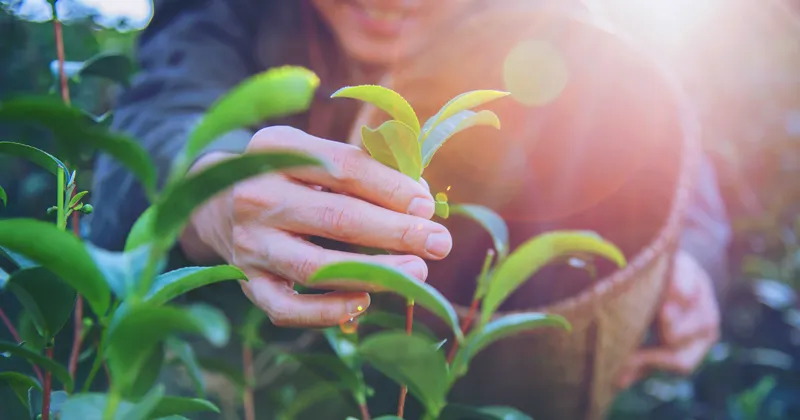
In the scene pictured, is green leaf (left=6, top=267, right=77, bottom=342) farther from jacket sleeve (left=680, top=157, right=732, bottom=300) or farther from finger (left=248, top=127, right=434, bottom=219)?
jacket sleeve (left=680, top=157, right=732, bottom=300)

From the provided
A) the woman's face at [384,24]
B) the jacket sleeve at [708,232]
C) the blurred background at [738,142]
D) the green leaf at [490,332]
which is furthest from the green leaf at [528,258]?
the jacket sleeve at [708,232]

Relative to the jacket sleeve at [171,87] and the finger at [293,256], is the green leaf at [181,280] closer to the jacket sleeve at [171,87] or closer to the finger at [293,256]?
the finger at [293,256]

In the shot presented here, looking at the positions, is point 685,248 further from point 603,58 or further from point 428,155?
point 428,155

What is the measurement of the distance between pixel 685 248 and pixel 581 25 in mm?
801

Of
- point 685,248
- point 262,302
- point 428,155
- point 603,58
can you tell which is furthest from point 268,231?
point 685,248

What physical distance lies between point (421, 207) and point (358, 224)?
0.05m

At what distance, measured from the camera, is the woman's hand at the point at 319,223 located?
40 centimetres

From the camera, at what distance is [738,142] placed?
1.79 meters

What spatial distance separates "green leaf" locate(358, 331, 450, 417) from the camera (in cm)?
33

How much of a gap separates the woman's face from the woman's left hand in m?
0.67

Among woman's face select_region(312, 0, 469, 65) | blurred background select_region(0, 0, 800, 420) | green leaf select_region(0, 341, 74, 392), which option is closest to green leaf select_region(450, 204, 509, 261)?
green leaf select_region(0, 341, 74, 392)

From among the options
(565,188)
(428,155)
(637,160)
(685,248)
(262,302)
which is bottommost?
(685,248)

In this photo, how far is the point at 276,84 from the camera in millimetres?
227

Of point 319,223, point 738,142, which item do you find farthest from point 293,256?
point 738,142
